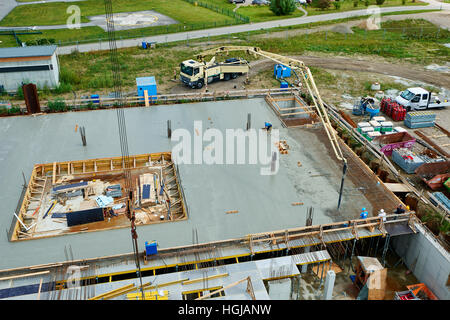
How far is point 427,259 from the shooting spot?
20.2 metres

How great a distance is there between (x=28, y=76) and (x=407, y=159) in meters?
34.1

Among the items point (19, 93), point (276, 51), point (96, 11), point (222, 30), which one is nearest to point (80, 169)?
point (19, 93)

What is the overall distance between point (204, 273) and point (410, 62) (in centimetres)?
4363

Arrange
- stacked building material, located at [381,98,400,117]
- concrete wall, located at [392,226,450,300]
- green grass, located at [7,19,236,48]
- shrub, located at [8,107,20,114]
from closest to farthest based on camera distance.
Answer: concrete wall, located at [392,226,450,300] → shrub, located at [8,107,20,114] → stacked building material, located at [381,98,400,117] → green grass, located at [7,19,236,48]

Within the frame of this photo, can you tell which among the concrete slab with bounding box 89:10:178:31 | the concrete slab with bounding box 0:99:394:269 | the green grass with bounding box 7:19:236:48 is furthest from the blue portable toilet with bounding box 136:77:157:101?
the concrete slab with bounding box 89:10:178:31

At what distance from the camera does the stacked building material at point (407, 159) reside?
28.3 meters

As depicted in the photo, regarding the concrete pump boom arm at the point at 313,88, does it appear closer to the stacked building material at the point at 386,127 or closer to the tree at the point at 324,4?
the stacked building material at the point at 386,127

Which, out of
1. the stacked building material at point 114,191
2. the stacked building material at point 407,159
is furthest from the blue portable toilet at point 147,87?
the stacked building material at point 407,159

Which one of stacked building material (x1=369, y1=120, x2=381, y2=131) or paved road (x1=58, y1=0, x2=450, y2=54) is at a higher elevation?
paved road (x1=58, y1=0, x2=450, y2=54)

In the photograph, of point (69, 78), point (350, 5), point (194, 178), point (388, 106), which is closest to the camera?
point (194, 178)

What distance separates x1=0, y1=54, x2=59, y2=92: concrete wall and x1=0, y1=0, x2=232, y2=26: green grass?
32.7 m

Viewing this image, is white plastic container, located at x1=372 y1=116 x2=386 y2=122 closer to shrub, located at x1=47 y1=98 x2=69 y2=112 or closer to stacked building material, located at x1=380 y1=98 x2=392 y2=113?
stacked building material, located at x1=380 y1=98 x2=392 y2=113

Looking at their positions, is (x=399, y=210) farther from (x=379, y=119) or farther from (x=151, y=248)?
(x=379, y=119)

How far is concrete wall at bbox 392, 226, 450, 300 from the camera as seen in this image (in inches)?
752
